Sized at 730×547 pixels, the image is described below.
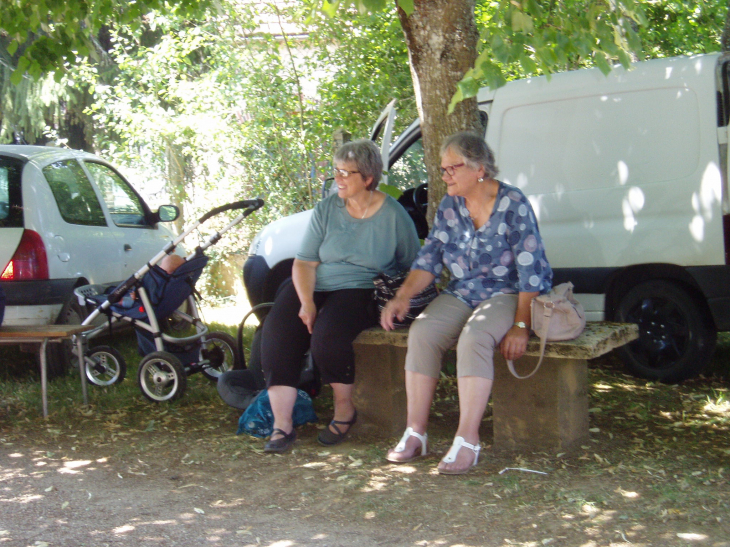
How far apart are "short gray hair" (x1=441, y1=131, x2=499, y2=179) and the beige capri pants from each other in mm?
651

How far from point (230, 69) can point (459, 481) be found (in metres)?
7.40

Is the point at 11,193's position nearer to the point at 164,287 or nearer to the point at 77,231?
the point at 77,231

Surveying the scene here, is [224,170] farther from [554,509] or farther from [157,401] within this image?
[554,509]

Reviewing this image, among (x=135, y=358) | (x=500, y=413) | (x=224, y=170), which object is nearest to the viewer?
(x=500, y=413)

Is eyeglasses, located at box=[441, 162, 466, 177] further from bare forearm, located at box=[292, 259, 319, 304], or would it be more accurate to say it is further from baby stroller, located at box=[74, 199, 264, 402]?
baby stroller, located at box=[74, 199, 264, 402]

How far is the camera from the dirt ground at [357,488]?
335 cm

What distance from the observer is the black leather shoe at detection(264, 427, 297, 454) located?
175 inches

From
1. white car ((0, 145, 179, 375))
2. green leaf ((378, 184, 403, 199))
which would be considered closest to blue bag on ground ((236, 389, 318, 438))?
green leaf ((378, 184, 403, 199))

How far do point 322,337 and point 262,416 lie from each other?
731 millimetres

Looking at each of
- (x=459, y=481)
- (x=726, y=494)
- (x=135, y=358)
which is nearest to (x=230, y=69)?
(x=135, y=358)

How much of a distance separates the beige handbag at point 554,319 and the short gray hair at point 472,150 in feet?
2.35

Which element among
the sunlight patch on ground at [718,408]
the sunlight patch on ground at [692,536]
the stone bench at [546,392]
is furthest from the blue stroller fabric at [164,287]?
the sunlight patch on ground at [692,536]

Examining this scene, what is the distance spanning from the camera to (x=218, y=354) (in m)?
5.96

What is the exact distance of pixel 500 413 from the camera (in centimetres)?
432
